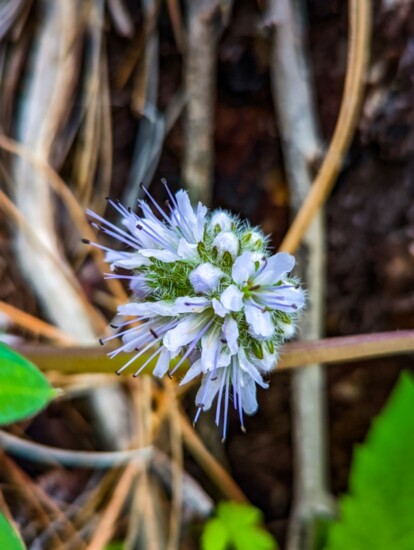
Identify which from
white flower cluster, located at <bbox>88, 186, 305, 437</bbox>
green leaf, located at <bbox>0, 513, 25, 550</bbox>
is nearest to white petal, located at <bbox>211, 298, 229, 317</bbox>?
white flower cluster, located at <bbox>88, 186, 305, 437</bbox>

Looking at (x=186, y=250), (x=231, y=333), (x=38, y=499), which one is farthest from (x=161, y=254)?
(x=38, y=499)

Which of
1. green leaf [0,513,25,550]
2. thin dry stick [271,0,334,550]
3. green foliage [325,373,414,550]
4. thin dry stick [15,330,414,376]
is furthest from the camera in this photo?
thin dry stick [271,0,334,550]

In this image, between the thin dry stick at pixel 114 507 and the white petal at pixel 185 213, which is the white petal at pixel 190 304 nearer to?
the white petal at pixel 185 213

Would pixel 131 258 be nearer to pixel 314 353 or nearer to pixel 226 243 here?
pixel 226 243

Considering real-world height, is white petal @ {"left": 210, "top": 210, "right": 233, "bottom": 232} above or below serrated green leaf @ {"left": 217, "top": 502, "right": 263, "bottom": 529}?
above

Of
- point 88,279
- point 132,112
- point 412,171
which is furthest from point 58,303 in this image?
point 412,171

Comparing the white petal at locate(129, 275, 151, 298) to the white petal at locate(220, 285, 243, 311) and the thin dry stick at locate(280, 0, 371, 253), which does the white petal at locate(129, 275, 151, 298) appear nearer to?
the white petal at locate(220, 285, 243, 311)

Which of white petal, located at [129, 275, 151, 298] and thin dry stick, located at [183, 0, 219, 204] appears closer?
white petal, located at [129, 275, 151, 298]
